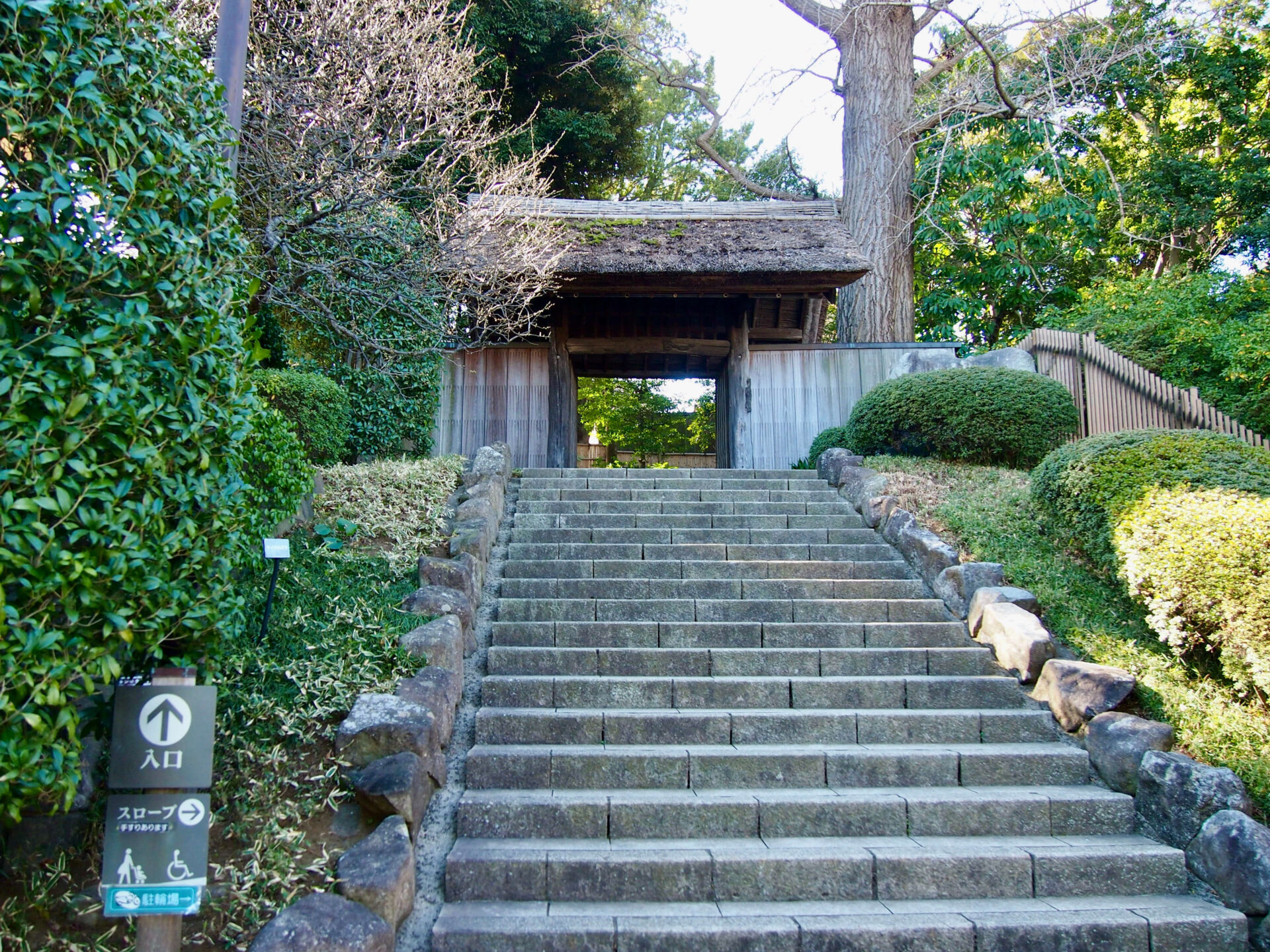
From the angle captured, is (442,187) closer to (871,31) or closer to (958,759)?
(958,759)

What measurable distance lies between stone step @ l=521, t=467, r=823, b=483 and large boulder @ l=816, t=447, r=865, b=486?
0.09 meters


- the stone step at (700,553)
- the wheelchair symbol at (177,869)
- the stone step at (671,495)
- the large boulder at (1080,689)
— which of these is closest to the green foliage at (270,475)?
the stone step at (700,553)

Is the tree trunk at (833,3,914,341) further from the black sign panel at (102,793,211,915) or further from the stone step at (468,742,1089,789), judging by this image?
the black sign panel at (102,793,211,915)

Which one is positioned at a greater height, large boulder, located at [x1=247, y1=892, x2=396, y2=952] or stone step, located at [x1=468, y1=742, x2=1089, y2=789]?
stone step, located at [x1=468, y1=742, x2=1089, y2=789]

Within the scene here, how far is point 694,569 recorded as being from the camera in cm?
629

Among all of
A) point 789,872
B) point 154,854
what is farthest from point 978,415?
Answer: point 154,854

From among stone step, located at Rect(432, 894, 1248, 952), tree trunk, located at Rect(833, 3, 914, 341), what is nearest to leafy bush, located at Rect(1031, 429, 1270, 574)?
stone step, located at Rect(432, 894, 1248, 952)

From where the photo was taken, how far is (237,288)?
10.3 feet

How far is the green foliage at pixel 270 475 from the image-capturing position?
14.8 ft

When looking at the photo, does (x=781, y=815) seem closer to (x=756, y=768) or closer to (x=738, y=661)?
(x=756, y=768)

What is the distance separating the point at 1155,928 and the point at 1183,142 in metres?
16.3

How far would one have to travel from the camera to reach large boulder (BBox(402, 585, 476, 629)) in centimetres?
500

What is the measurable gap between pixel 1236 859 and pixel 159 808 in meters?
4.38

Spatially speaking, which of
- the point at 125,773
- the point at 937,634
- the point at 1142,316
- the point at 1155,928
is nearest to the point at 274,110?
the point at 125,773
